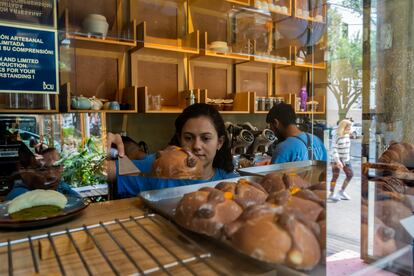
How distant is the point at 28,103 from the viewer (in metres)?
1.38

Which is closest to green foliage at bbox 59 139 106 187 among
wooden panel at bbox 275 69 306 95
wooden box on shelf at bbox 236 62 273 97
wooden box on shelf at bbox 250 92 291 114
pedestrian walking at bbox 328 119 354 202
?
pedestrian walking at bbox 328 119 354 202

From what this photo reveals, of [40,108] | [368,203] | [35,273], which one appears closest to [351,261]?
[368,203]

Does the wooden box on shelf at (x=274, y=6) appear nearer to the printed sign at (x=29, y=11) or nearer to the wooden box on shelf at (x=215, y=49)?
the wooden box on shelf at (x=215, y=49)

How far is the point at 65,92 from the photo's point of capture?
149 cm

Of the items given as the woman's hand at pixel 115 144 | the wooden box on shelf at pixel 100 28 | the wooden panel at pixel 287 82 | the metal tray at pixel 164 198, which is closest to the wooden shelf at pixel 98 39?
the wooden box on shelf at pixel 100 28

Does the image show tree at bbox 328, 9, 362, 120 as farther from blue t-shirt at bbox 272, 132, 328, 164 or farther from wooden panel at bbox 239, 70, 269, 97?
wooden panel at bbox 239, 70, 269, 97

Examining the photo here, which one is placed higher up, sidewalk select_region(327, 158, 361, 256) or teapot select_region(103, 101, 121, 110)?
teapot select_region(103, 101, 121, 110)

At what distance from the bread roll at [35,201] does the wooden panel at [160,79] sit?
166 centimetres

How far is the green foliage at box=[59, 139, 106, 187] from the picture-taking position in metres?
1.19

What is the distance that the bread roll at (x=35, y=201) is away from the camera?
61 centimetres

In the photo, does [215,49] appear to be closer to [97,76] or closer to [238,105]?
[238,105]

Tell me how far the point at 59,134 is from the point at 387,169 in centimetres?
136

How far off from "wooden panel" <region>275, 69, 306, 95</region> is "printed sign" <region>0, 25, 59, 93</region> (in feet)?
7.13

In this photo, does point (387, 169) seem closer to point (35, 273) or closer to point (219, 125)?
point (219, 125)
